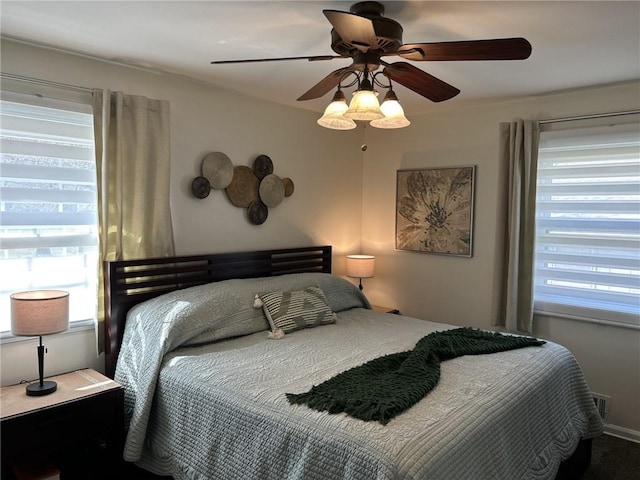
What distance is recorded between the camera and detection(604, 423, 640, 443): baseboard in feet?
10.4

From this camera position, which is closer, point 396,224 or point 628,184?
point 628,184

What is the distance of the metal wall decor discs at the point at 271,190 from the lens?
365 centimetres

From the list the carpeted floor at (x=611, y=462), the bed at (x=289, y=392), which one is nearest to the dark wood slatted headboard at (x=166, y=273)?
the bed at (x=289, y=392)

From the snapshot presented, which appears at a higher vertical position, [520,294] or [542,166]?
[542,166]

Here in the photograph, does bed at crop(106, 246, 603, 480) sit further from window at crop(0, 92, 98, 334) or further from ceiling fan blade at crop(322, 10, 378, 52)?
ceiling fan blade at crop(322, 10, 378, 52)

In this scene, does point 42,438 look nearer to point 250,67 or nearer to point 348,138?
point 250,67

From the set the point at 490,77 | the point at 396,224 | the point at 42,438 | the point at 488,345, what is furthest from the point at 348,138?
the point at 42,438

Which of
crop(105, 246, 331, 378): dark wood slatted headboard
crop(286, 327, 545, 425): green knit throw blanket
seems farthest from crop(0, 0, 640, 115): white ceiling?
crop(286, 327, 545, 425): green knit throw blanket

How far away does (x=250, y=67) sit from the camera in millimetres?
2863

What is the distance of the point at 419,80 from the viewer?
2.22 m

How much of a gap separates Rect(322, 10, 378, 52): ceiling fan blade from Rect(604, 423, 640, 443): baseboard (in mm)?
3125

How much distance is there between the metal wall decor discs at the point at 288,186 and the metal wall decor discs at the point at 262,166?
0.19 metres

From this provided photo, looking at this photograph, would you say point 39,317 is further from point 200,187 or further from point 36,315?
point 200,187

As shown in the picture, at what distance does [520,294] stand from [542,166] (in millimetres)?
985
